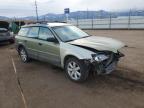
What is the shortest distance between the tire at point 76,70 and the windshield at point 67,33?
828 millimetres

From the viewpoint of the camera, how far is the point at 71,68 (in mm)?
5203

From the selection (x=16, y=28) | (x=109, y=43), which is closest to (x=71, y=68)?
(x=109, y=43)

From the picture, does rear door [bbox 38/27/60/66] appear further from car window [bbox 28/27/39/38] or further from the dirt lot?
the dirt lot

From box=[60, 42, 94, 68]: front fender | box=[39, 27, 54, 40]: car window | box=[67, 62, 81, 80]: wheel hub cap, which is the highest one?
box=[39, 27, 54, 40]: car window

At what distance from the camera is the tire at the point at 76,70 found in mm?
4867

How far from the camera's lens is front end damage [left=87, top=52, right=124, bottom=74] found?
183 inches

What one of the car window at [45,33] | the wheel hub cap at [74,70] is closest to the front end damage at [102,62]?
the wheel hub cap at [74,70]

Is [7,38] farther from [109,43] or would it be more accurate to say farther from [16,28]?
[109,43]

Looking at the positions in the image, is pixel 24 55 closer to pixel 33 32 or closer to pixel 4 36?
pixel 33 32

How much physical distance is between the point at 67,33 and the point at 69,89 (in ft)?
6.72

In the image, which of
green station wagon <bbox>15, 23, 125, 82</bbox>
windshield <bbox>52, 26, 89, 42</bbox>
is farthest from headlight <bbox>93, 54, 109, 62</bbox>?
windshield <bbox>52, 26, 89, 42</bbox>

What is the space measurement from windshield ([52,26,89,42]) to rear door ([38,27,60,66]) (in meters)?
0.26

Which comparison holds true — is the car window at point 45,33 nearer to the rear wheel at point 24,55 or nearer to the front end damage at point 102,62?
the rear wheel at point 24,55

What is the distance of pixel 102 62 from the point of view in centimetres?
482
